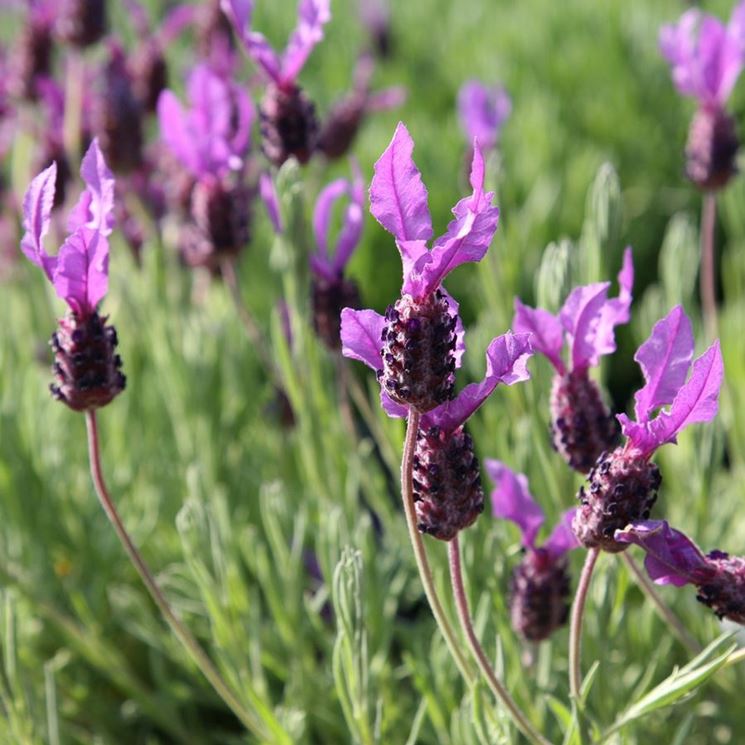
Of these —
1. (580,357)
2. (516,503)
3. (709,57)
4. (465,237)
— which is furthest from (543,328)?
(709,57)

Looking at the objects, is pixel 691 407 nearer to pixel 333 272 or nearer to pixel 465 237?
pixel 465 237

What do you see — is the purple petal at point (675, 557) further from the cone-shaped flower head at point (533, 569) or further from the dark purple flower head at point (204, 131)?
→ the dark purple flower head at point (204, 131)

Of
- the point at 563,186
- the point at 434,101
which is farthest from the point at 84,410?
the point at 434,101

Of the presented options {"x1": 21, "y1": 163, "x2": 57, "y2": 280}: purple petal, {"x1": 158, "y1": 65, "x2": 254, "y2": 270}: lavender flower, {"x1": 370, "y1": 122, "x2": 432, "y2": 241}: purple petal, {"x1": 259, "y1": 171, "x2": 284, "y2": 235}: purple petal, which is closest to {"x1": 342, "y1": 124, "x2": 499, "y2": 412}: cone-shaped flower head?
{"x1": 370, "y1": 122, "x2": 432, "y2": 241}: purple petal

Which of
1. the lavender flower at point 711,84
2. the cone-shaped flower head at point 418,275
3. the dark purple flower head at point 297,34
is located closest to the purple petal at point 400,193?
the cone-shaped flower head at point 418,275

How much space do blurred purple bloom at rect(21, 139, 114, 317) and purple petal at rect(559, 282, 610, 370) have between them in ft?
1.13

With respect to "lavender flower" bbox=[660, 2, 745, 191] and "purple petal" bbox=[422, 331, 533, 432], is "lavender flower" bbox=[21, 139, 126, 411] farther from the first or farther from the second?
"lavender flower" bbox=[660, 2, 745, 191]

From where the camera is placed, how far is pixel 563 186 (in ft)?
7.79

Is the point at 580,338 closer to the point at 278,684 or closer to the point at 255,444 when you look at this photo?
the point at 278,684

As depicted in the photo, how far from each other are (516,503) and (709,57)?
0.78m

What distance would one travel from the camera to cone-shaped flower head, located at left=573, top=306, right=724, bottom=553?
0.67 m

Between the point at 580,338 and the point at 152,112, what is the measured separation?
1.14 metres

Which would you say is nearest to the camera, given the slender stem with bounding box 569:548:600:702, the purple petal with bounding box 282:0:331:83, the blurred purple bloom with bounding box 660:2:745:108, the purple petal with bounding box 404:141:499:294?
the purple petal with bounding box 404:141:499:294

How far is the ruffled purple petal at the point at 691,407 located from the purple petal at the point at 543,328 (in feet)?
0.60
